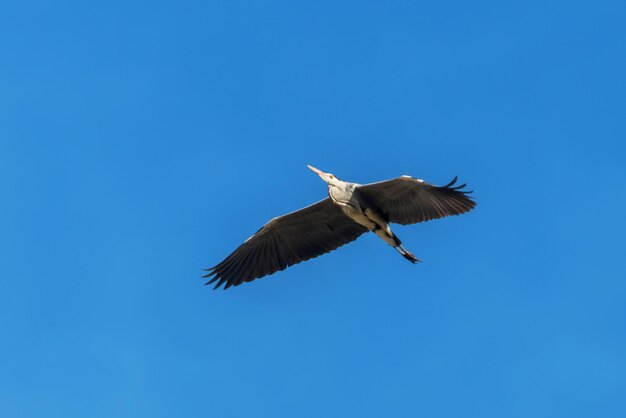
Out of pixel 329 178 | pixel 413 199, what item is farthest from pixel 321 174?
pixel 413 199

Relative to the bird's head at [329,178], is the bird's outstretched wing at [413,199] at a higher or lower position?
lower

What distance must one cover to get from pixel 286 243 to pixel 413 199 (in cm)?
277

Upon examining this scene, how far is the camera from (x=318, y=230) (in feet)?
72.0

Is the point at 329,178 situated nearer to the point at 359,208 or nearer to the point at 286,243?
A: the point at 359,208

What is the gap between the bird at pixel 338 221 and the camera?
20.8 m

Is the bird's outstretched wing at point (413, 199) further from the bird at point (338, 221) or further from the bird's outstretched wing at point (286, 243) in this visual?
the bird's outstretched wing at point (286, 243)

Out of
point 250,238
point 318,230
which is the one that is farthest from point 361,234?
point 250,238

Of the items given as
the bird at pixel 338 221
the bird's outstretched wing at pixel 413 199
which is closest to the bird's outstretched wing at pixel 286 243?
the bird at pixel 338 221

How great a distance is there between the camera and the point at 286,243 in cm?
2200

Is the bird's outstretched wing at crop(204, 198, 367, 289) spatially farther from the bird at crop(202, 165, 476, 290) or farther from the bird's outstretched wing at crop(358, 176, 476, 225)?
the bird's outstretched wing at crop(358, 176, 476, 225)

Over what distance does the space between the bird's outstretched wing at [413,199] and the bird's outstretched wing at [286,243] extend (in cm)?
90

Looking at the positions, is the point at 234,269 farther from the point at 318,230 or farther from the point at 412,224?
the point at 412,224

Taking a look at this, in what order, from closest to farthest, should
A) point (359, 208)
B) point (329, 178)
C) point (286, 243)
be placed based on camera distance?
point (359, 208) → point (329, 178) → point (286, 243)

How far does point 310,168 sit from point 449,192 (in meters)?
2.91
